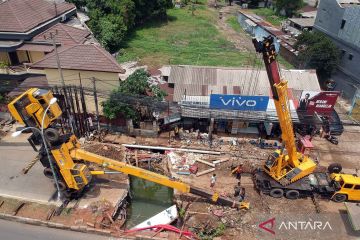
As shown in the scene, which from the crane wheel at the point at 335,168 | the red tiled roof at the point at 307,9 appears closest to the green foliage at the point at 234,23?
the red tiled roof at the point at 307,9

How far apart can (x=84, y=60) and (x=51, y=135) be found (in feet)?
37.4

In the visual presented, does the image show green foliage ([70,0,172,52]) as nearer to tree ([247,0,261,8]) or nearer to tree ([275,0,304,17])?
tree ([275,0,304,17])

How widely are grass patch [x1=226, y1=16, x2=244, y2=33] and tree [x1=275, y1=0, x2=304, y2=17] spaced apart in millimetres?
10566

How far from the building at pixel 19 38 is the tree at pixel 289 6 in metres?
54.6

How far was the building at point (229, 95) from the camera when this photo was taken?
96.3ft

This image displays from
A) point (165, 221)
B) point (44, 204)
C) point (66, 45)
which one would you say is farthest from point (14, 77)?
point (165, 221)

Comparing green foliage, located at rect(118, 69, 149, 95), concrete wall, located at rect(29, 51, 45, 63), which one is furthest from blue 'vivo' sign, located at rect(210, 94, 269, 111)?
concrete wall, located at rect(29, 51, 45, 63)

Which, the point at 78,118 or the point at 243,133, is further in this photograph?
the point at 243,133

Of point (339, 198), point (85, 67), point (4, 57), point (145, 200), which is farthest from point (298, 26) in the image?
point (4, 57)

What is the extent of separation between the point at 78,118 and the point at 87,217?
10924 mm

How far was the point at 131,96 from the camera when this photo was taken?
28406mm

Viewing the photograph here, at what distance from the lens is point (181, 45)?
54.1 metres

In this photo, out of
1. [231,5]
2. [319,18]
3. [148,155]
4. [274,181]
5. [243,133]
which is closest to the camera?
[274,181]

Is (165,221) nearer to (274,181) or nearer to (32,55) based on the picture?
(274,181)
